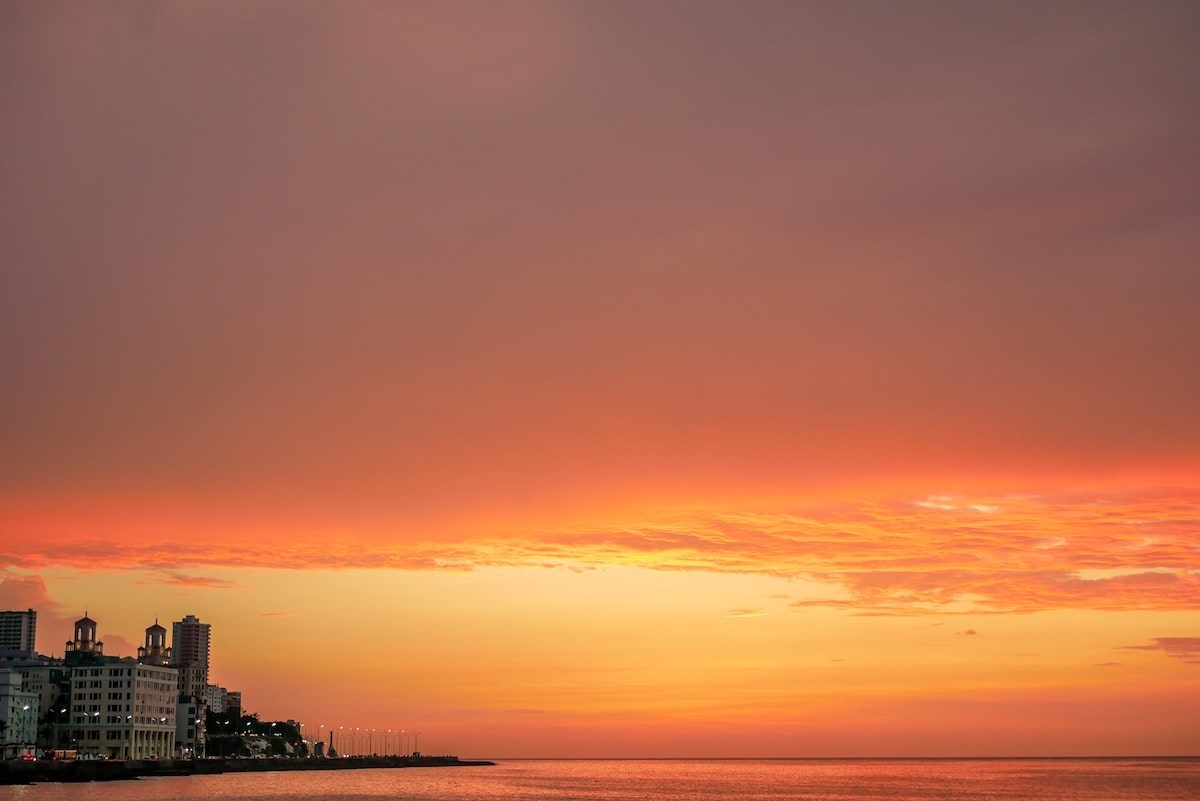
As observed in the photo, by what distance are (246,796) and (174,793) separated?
1157cm

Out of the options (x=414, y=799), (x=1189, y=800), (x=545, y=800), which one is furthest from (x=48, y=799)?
Answer: (x=1189, y=800)

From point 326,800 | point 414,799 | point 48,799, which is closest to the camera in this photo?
point 48,799

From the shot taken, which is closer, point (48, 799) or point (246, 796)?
point (48, 799)

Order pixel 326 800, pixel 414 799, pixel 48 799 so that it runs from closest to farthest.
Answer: pixel 48 799 → pixel 326 800 → pixel 414 799

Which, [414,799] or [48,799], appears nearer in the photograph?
[48,799]

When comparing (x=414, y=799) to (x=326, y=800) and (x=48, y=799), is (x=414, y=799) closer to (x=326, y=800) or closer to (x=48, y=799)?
(x=326, y=800)

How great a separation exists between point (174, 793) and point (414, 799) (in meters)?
38.0

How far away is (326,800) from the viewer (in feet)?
Answer: 604

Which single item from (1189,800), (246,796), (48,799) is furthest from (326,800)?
(1189,800)

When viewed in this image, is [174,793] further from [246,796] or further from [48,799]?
[48,799]

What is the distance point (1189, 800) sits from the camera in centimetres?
19975

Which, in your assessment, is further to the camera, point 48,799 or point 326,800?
point 326,800

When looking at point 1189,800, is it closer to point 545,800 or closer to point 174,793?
point 545,800

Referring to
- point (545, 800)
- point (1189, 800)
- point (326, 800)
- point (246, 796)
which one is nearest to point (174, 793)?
point (246, 796)
